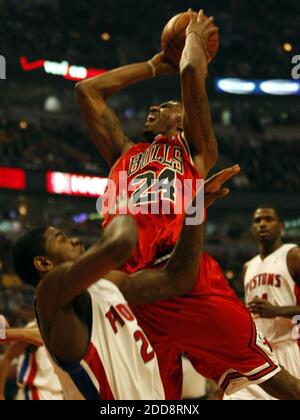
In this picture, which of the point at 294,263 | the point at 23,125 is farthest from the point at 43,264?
the point at 23,125

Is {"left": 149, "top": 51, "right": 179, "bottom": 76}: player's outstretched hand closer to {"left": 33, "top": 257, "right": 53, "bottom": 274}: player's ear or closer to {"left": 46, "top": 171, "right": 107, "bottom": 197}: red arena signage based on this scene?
{"left": 33, "top": 257, "right": 53, "bottom": 274}: player's ear

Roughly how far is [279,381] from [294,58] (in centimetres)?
2601

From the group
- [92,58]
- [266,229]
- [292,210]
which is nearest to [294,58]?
[292,210]

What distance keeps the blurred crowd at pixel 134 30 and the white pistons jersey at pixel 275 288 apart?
70.2 ft

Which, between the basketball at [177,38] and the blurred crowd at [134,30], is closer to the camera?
A: the basketball at [177,38]

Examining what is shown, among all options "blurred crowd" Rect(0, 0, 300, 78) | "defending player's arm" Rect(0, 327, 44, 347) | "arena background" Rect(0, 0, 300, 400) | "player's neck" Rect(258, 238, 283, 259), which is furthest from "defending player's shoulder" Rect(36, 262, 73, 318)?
"blurred crowd" Rect(0, 0, 300, 78)

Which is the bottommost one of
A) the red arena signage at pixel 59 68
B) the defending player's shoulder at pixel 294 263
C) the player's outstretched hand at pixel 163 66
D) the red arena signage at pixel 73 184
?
the defending player's shoulder at pixel 294 263

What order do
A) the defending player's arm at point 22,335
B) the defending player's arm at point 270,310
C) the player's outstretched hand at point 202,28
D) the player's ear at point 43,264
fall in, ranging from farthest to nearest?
1. the defending player's arm at point 270,310
2. the defending player's arm at point 22,335
3. the player's outstretched hand at point 202,28
4. the player's ear at point 43,264

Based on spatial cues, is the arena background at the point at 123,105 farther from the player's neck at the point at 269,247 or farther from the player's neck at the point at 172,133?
the player's neck at the point at 172,133

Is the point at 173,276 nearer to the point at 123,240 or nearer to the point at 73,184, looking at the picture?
the point at 123,240

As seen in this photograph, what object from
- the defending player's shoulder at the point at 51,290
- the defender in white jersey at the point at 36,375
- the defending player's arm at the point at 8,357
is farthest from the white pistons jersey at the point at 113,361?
the defender in white jersey at the point at 36,375

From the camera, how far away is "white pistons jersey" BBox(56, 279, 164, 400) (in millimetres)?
3238

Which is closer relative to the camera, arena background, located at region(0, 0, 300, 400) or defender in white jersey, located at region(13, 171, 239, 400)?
defender in white jersey, located at region(13, 171, 239, 400)

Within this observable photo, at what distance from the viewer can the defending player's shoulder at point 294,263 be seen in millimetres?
6438
